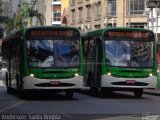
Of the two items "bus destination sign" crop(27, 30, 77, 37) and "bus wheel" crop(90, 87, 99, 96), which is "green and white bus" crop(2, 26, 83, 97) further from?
"bus wheel" crop(90, 87, 99, 96)

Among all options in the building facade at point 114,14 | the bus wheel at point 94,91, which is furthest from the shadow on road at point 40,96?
the building facade at point 114,14

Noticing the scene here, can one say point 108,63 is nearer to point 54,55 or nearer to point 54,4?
point 54,55

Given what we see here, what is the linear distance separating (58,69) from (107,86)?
3.12m

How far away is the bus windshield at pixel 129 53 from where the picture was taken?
87.3 feet

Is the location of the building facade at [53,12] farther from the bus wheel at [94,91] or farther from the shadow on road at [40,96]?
the shadow on road at [40,96]

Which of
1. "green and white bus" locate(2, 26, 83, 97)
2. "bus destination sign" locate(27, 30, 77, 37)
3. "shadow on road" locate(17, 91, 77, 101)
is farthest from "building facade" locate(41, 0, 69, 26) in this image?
"green and white bus" locate(2, 26, 83, 97)

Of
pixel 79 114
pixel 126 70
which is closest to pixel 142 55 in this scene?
pixel 126 70

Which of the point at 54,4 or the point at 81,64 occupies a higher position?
the point at 54,4

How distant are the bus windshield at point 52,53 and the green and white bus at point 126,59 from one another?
2347mm

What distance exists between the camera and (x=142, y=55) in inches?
1049

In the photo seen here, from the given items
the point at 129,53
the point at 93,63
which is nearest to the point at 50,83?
the point at 129,53

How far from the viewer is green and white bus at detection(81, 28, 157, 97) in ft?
87.2

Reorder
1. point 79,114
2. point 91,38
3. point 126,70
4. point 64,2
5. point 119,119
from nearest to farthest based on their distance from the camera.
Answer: point 119,119 < point 79,114 < point 126,70 < point 91,38 < point 64,2

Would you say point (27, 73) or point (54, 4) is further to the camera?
point (54, 4)
